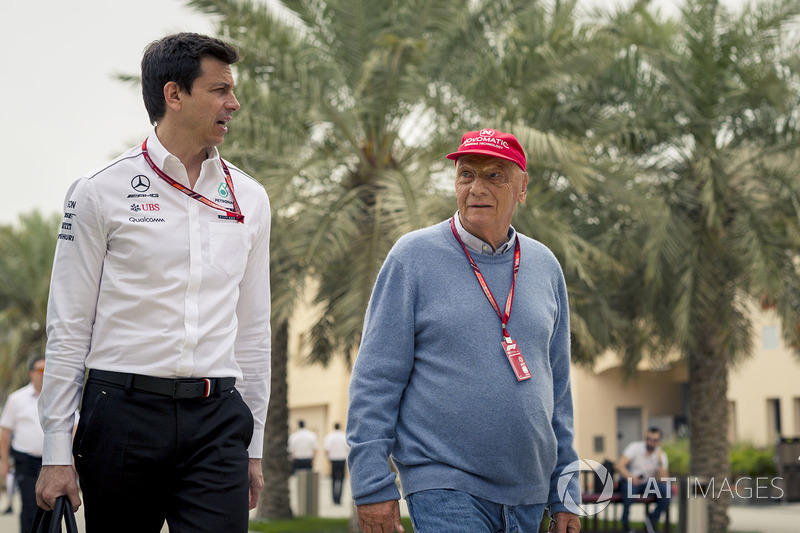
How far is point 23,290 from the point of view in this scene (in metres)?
27.4

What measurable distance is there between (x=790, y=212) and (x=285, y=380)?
7.75 metres

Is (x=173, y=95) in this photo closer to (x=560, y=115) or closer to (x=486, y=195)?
(x=486, y=195)

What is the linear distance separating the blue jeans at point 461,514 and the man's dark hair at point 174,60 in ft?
4.93

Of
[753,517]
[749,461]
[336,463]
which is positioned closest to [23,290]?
[336,463]

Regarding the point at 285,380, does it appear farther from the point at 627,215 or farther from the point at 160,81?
the point at 160,81

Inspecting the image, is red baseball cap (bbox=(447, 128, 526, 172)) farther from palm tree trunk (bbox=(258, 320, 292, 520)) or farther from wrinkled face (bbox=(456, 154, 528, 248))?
palm tree trunk (bbox=(258, 320, 292, 520))

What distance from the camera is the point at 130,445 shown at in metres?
2.97

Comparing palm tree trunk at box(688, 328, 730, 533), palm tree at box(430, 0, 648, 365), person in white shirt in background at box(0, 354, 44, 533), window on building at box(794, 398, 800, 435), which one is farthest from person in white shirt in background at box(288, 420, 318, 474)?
person in white shirt in background at box(0, 354, 44, 533)

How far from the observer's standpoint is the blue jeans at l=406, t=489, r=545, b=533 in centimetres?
313

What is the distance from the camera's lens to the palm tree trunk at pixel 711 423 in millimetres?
15062

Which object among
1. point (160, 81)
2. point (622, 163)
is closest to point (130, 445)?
point (160, 81)

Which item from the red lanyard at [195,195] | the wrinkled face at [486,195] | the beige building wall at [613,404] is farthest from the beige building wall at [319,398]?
the red lanyard at [195,195]

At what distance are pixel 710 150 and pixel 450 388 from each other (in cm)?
1139

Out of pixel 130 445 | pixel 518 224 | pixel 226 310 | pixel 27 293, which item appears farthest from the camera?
A: pixel 27 293
